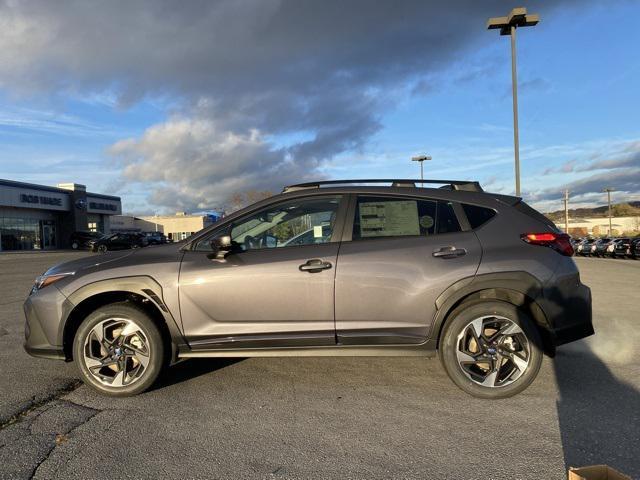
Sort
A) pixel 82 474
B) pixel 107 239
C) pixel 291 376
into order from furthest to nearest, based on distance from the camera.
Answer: pixel 107 239
pixel 291 376
pixel 82 474

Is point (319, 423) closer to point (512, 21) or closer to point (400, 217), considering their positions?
point (400, 217)

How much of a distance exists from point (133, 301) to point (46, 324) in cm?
76

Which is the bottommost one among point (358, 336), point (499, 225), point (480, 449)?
point (480, 449)

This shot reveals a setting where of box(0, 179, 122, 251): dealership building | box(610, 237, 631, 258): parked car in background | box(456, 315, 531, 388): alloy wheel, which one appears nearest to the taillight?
box(456, 315, 531, 388): alloy wheel

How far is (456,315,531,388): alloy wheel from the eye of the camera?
12.8ft

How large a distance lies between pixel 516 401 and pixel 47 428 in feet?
11.8

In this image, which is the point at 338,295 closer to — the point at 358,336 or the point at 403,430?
the point at 358,336

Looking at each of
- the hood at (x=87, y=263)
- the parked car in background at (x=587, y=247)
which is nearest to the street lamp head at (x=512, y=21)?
the hood at (x=87, y=263)

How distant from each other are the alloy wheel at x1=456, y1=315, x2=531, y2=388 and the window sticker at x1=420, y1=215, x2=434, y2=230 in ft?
2.88

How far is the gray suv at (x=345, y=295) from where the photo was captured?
12.8ft

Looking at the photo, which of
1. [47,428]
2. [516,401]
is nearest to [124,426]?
[47,428]

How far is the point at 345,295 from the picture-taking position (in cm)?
392

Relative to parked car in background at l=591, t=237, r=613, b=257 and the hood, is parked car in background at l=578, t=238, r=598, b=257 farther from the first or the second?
the hood

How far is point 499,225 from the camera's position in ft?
13.3
